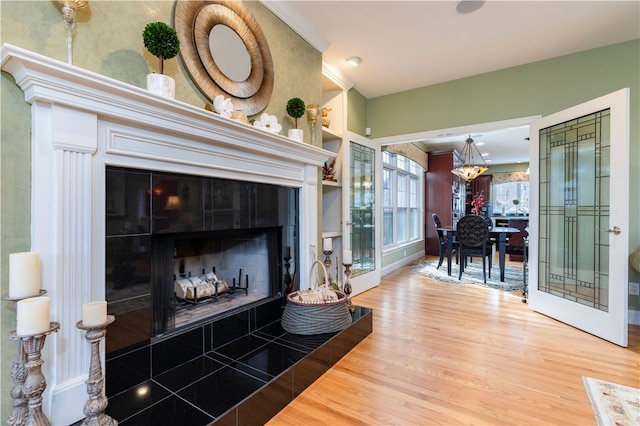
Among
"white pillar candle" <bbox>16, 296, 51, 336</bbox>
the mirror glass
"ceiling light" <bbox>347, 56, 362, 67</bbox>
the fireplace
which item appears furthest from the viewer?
"ceiling light" <bbox>347, 56, 362, 67</bbox>

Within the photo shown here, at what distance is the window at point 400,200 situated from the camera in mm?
5793

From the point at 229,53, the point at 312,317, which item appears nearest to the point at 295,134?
the point at 229,53

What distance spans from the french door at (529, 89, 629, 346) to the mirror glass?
9.75 ft

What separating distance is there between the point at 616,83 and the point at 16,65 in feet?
14.7

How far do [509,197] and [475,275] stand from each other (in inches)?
276

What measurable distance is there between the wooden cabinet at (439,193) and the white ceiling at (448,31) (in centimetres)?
393

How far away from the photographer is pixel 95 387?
114 cm

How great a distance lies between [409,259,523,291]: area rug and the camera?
14.9 ft

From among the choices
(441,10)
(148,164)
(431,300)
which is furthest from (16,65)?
(431,300)

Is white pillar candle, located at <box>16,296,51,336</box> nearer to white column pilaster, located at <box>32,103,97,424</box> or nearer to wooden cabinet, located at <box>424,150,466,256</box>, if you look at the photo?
white column pilaster, located at <box>32,103,97,424</box>

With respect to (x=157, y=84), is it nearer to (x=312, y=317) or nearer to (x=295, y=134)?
(x=295, y=134)

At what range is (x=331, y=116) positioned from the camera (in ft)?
12.7

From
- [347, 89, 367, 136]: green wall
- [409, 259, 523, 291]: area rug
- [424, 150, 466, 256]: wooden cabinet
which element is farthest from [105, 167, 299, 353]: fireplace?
[424, 150, 466, 256]: wooden cabinet

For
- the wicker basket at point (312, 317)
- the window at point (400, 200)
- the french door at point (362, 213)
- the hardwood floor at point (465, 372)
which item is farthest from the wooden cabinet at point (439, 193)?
the wicker basket at point (312, 317)
